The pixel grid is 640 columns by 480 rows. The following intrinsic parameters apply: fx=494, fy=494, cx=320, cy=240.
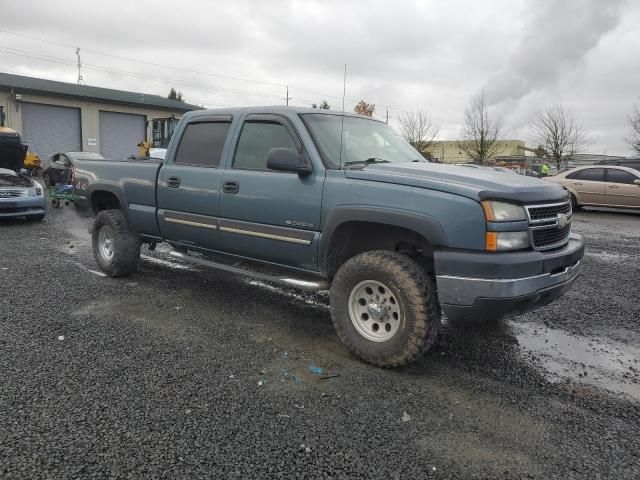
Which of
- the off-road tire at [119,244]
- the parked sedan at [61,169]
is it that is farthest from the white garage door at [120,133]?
the off-road tire at [119,244]

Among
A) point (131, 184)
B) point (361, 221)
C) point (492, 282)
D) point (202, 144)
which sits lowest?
point (492, 282)

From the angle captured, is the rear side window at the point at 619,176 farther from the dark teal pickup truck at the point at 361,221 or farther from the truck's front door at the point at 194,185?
the truck's front door at the point at 194,185

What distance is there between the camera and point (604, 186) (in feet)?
48.3

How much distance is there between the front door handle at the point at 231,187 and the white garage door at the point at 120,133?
2784 cm

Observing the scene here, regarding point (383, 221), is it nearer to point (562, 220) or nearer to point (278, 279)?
point (278, 279)

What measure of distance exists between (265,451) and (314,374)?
3.37 ft

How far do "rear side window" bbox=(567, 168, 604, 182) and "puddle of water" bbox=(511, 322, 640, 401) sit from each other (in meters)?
12.1

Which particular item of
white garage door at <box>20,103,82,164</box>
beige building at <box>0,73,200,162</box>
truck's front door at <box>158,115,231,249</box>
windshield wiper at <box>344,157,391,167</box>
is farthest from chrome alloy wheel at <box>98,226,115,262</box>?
white garage door at <box>20,103,82,164</box>

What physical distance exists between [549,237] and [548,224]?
0.13 m

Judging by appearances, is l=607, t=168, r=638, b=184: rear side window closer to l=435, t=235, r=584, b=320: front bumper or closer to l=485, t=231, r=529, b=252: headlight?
l=435, t=235, r=584, b=320: front bumper

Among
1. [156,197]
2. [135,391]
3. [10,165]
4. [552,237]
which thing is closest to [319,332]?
[135,391]

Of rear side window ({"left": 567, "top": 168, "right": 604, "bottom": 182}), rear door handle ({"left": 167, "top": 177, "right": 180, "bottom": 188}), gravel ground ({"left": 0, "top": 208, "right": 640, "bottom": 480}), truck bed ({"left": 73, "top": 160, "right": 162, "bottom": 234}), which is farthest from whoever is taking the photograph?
rear side window ({"left": 567, "top": 168, "right": 604, "bottom": 182})

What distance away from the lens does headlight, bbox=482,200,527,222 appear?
10.7ft

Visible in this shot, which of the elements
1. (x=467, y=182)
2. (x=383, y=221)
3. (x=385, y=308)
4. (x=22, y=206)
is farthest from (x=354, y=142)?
(x=22, y=206)
